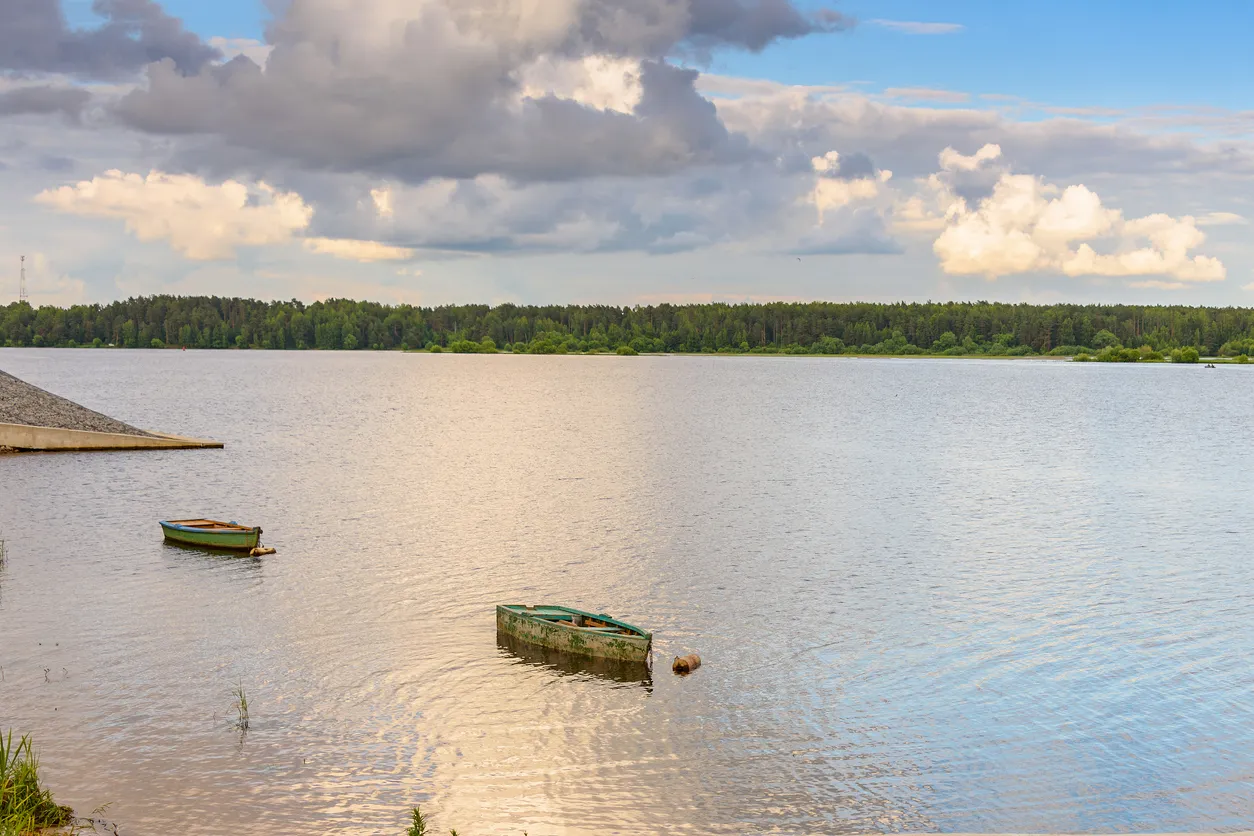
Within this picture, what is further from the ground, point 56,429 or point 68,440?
point 56,429

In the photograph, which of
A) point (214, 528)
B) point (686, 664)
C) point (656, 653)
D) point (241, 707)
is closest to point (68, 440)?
point (214, 528)

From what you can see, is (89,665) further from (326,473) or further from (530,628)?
(326,473)

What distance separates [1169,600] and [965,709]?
46.0 feet

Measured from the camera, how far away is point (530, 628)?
27281 mm

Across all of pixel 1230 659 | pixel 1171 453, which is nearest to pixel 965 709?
pixel 1230 659

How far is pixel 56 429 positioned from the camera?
7219 cm

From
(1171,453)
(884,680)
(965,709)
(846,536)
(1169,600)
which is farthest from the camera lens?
(1171,453)

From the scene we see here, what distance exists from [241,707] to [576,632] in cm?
774

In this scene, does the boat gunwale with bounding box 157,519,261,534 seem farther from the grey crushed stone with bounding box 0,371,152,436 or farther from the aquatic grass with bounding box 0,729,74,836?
the grey crushed stone with bounding box 0,371,152,436

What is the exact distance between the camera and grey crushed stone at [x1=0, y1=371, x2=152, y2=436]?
71.9m

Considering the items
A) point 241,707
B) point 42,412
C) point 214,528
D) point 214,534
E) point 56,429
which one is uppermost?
point 42,412

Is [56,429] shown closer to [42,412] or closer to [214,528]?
[42,412]

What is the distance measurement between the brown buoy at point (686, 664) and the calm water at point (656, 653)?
373 mm

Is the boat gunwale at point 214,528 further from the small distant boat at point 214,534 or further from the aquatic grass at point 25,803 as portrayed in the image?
the aquatic grass at point 25,803
